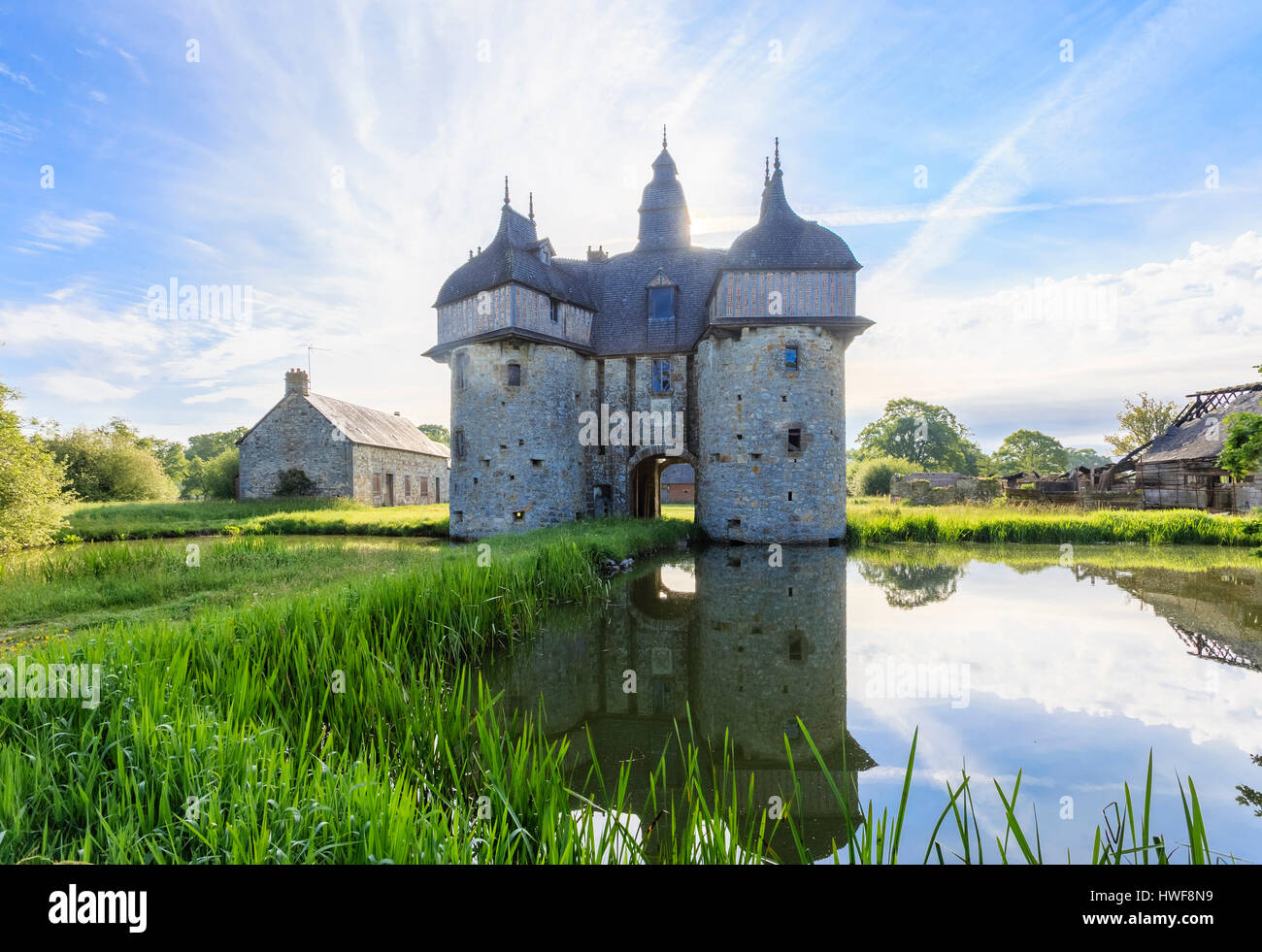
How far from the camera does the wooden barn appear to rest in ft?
72.6

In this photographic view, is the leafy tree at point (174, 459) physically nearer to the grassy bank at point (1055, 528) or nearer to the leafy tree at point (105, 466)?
the leafy tree at point (105, 466)

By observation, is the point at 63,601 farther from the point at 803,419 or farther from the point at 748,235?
the point at 748,235

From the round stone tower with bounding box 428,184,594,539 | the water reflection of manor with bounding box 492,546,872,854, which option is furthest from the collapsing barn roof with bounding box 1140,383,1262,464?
the round stone tower with bounding box 428,184,594,539

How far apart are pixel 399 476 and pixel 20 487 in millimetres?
21292

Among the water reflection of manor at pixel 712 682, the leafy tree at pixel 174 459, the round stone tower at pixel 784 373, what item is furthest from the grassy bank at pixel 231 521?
the leafy tree at pixel 174 459

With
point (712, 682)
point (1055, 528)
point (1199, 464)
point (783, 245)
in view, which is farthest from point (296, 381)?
point (1199, 464)

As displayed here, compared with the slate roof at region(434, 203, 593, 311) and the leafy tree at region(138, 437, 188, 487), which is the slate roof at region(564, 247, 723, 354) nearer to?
the slate roof at region(434, 203, 593, 311)

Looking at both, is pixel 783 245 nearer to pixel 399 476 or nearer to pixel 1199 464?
pixel 1199 464

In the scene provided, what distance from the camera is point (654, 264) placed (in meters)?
21.8

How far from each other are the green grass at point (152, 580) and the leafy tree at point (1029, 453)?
252ft

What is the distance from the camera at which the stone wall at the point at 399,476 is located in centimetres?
2950

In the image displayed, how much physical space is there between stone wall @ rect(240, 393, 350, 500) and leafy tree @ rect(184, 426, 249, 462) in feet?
150
